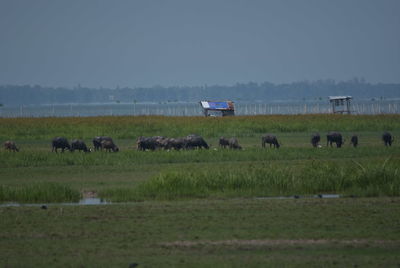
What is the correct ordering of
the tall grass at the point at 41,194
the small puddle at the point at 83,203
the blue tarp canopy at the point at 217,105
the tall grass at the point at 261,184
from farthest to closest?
the blue tarp canopy at the point at 217,105, the tall grass at the point at 261,184, the tall grass at the point at 41,194, the small puddle at the point at 83,203

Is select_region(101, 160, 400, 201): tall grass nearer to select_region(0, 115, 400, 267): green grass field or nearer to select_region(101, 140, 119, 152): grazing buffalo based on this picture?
select_region(0, 115, 400, 267): green grass field

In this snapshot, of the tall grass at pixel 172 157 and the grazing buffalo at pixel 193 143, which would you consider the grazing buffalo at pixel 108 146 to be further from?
the grazing buffalo at pixel 193 143

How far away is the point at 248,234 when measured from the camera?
14.9 m

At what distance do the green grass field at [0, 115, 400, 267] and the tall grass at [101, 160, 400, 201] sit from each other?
0.10 ft

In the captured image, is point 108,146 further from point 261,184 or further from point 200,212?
point 200,212

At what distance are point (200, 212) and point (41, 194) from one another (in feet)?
16.2

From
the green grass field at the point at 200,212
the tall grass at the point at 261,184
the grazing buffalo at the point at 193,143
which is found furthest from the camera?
the grazing buffalo at the point at 193,143

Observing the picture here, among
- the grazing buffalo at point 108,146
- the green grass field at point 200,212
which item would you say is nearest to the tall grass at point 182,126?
the grazing buffalo at point 108,146

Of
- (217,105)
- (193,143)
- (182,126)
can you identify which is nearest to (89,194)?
(193,143)

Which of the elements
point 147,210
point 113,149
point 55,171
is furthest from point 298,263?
point 113,149

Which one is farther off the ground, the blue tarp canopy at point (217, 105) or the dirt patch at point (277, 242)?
the blue tarp canopy at point (217, 105)

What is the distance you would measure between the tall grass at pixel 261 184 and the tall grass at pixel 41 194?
109 centimetres

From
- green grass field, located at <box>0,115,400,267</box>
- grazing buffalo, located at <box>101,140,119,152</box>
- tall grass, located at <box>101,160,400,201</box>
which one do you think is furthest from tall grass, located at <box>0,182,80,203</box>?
grazing buffalo, located at <box>101,140,119,152</box>

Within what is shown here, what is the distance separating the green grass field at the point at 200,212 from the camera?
13.4 m
